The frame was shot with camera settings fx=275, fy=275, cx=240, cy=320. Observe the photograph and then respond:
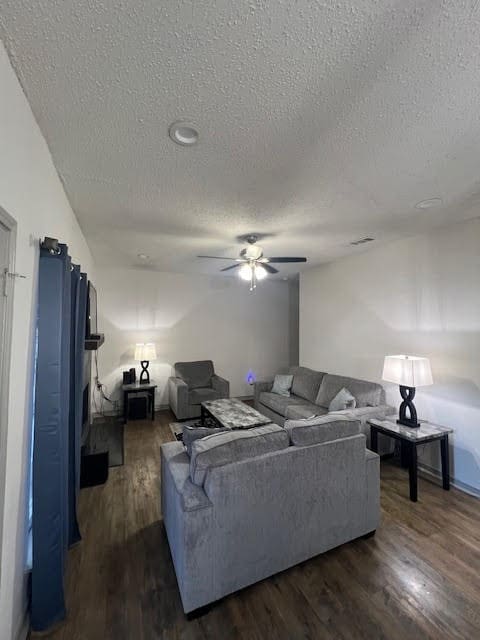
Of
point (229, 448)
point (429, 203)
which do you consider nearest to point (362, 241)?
point (429, 203)

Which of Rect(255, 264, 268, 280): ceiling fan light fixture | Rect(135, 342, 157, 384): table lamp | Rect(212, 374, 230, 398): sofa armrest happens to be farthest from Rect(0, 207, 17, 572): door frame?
Rect(212, 374, 230, 398): sofa armrest

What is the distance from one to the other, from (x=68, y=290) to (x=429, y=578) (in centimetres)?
290

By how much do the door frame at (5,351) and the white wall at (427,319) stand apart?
3538 mm

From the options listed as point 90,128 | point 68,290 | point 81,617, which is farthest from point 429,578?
point 90,128

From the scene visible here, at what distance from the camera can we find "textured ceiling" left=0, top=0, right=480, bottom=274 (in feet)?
3.11

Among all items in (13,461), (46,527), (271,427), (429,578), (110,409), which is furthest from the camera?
(110,409)

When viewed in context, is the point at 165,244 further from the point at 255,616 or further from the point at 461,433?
the point at 461,433

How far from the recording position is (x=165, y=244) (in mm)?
3500

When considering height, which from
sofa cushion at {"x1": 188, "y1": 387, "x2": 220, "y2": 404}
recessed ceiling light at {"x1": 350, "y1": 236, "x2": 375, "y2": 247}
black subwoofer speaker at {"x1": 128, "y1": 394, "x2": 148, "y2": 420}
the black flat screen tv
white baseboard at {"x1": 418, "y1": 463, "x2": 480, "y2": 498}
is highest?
recessed ceiling light at {"x1": 350, "y1": 236, "x2": 375, "y2": 247}

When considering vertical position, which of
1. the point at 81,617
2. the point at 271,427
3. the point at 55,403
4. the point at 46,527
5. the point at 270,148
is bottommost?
the point at 81,617

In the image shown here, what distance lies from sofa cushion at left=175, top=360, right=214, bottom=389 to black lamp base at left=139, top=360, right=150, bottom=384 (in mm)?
520

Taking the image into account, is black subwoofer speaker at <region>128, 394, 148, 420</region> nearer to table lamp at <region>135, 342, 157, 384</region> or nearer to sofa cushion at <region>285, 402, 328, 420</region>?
table lamp at <region>135, 342, 157, 384</region>

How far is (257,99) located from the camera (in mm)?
1281

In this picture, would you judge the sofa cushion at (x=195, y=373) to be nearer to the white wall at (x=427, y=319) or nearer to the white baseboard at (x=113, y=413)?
the white baseboard at (x=113, y=413)
